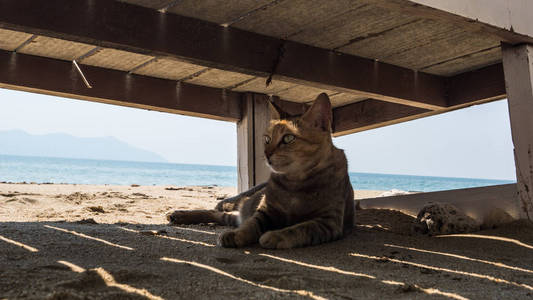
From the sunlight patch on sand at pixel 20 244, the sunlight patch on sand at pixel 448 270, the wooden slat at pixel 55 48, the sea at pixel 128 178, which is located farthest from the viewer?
the sea at pixel 128 178

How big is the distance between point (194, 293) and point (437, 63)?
16.1 feet

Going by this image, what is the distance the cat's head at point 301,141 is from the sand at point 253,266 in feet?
2.18

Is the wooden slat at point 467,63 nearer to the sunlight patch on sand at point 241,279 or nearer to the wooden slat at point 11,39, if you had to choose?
the sunlight patch on sand at point 241,279

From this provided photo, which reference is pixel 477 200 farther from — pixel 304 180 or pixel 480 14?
pixel 304 180

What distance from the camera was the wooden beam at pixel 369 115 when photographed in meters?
6.96

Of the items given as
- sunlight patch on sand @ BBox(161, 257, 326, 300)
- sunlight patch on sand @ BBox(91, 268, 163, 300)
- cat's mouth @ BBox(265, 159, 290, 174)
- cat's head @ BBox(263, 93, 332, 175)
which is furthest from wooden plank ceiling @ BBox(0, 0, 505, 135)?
sunlight patch on sand @ BBox(91, 268, 163, 300)

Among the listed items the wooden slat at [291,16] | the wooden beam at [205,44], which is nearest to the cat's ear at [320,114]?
the wooden slat at [291,16]

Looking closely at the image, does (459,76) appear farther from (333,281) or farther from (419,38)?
(333,281)

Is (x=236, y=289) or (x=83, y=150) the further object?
(x=83, y=150)

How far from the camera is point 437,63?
219 inches

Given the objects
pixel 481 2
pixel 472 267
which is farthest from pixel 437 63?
pixel 472 267

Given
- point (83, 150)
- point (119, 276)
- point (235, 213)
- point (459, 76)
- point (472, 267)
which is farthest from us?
point (83, 150)

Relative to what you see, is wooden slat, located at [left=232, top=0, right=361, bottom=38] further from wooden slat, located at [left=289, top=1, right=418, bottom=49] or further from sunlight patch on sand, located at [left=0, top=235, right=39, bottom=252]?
sunlight patch on sand, located at [left=0, top=235, right=39, bottom=252]

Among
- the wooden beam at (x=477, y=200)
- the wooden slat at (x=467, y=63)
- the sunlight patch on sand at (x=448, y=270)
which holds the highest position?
the wooden slat at (x=467, y=63)
